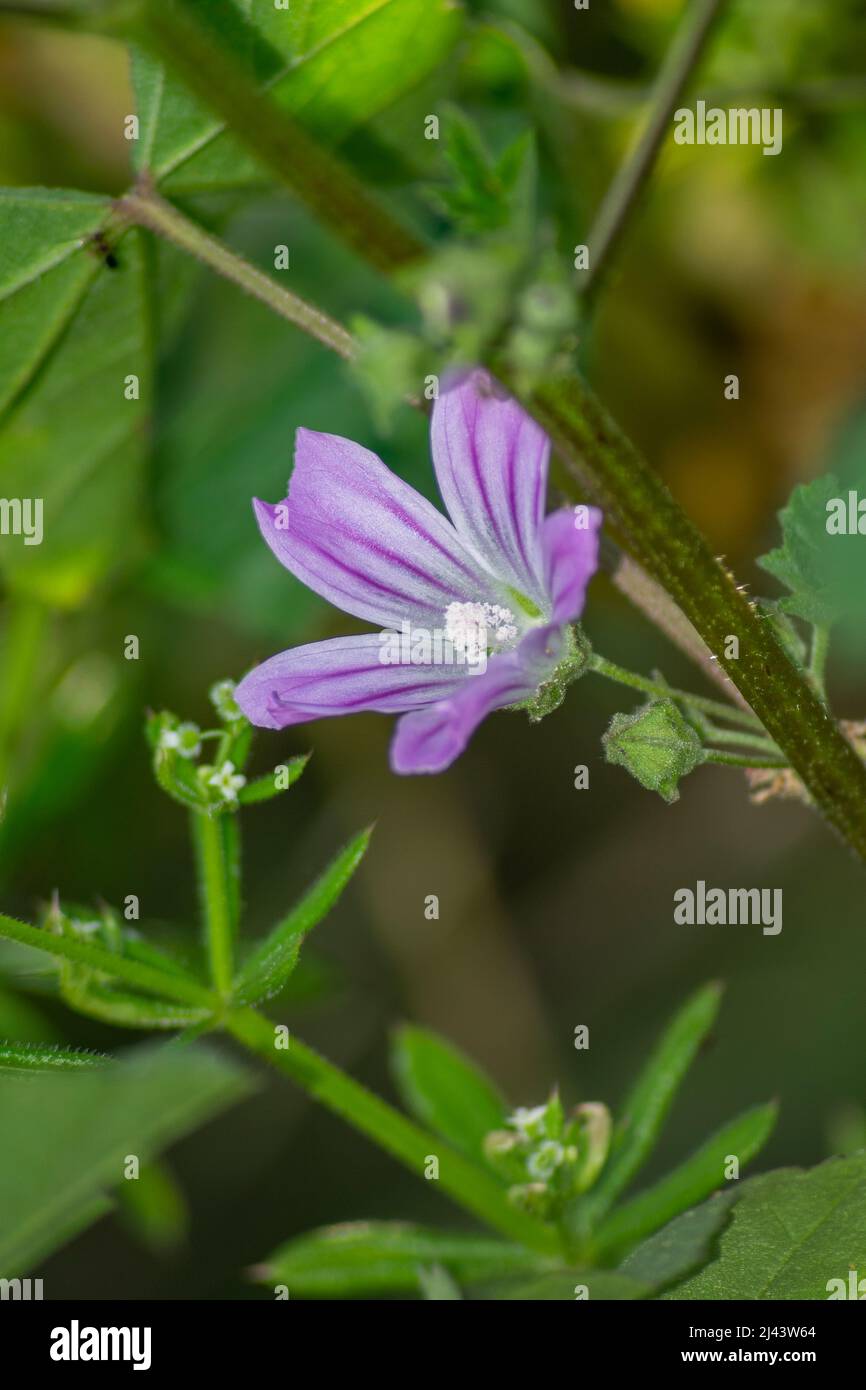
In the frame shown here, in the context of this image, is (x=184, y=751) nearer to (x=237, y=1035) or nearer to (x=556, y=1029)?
(x=237, y=1035)

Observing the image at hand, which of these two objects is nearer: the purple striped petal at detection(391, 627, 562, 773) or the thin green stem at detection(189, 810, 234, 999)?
the purple striped petal at detection(391, 627, 562, 773)

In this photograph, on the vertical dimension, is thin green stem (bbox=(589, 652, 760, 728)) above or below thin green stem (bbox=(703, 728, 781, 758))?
above

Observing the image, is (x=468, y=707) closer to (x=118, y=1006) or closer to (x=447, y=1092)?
(x=118, y=1006)

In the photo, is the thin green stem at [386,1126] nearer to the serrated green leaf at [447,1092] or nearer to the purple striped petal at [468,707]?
the serrated green leaf at [447,1092]

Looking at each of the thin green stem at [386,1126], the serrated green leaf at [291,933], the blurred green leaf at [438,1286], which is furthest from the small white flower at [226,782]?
the blurred green leaf at [438,1286]

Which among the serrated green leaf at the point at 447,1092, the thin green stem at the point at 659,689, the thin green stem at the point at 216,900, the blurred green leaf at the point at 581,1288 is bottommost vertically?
the blurred green leaf at the point at 581,1288

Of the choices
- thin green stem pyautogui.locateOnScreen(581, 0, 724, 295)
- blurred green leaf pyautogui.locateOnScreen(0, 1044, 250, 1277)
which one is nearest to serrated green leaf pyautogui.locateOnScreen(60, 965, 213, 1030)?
blurred green leaf pyautogui.locateOnScreen(0, 1044, 250, 1277)

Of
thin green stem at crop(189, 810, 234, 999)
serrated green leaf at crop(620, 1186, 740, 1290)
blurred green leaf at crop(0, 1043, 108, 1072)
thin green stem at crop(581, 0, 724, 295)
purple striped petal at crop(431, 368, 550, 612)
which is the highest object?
thin green stem at crop(581, 0, 724, 295)

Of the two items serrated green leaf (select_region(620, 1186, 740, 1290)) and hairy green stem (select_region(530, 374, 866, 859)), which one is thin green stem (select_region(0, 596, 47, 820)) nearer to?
serrated green leaf (select_region(620, 1186, 740, 1290))
